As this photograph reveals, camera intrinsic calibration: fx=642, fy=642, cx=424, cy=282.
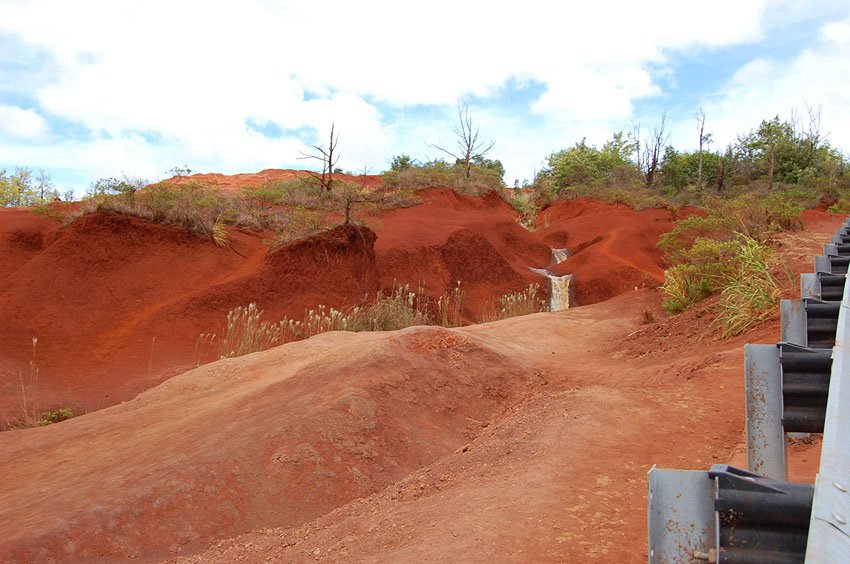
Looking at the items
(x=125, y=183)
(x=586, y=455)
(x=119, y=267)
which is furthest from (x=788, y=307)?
(x=125, y=183)

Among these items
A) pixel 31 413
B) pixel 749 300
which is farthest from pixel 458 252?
pixel 31 413

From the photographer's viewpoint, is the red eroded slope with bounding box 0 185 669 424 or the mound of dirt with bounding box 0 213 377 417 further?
the red eroded slope with bounding box 0 185 669 424

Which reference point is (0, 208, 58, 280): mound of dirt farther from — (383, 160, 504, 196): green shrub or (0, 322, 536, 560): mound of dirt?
(383, 160, 504, 196): green shrub

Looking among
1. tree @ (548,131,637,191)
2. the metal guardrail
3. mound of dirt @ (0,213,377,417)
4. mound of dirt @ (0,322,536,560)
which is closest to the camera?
the metal guardrail

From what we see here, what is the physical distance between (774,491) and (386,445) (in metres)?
4.27

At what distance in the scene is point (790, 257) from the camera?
10.7 m

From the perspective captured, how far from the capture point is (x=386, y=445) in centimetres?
565

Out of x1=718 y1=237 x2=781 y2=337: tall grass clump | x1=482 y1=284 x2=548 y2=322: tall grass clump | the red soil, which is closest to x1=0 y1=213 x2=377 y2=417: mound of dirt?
the red soil

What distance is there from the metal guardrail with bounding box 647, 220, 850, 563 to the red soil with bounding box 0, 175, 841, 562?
1.00 meters

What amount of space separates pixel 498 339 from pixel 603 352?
5.37ft

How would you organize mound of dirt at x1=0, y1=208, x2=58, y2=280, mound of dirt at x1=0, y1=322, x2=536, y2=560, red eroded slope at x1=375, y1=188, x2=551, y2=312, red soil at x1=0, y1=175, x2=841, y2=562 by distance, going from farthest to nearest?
red eroded slope at x1=375, y1=188, x2=551, y2=312
mound of dirt at x1=0, y1=208, x2=58, y2=280
mound of dirt at x1=0, y1=322, x2=536, y2=560
red soil at x1=0, y1=175, x2=841, y2=562

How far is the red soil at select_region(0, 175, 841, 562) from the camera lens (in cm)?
382

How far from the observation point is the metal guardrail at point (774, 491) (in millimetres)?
1412

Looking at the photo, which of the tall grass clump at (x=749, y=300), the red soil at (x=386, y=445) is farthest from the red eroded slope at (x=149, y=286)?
the tall grass clump at (x=749, y=300)
